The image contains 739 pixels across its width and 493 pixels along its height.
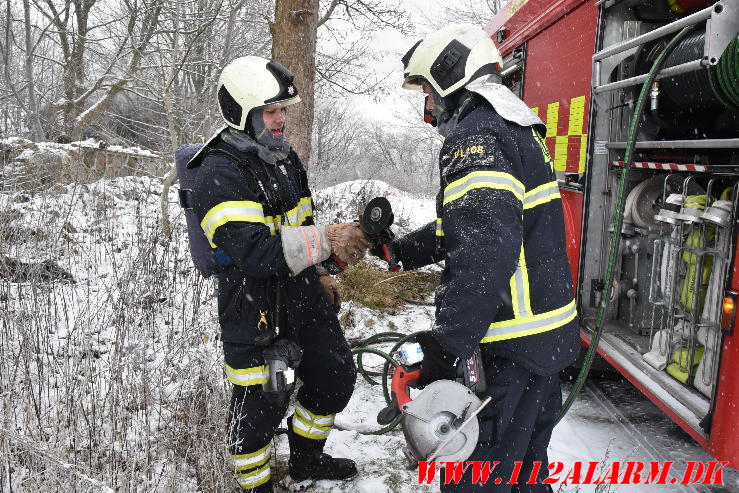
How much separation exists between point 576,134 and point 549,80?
731mm

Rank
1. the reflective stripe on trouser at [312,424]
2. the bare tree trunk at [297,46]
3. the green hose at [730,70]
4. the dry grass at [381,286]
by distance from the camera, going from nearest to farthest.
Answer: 1. the green hose at [730,70]
2. the reflective stripe on trouser at [312,424]
3. the bare tree trunk at [297,46]
4. the dry grass at [381,286]

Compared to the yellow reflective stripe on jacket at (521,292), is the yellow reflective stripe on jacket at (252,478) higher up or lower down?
lower down

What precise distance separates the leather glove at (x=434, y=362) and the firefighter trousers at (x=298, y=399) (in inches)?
37.0

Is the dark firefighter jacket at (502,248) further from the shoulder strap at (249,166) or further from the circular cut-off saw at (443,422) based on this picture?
the shoulder strap at (249,166)

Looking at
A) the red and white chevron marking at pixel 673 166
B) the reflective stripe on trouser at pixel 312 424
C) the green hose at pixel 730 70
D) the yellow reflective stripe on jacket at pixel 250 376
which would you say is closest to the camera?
the green hose at pixel 730 70

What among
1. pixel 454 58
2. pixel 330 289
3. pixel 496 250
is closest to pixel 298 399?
pixel 330 289

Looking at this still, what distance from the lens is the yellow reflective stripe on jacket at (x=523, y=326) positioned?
183 cm

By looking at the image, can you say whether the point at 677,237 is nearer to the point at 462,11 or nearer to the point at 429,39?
the point at 429,39

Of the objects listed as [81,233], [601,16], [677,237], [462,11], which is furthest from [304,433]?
[462,11]

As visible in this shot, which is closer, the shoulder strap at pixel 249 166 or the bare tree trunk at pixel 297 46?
the shoulder strap at pixel 249 166

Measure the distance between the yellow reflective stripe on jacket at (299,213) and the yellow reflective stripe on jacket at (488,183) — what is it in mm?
1089

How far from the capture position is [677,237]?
9.50 feet

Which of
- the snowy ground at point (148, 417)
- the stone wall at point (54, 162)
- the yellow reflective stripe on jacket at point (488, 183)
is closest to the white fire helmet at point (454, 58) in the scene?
the yellow reflective stripe on jacket at point (488, 183)

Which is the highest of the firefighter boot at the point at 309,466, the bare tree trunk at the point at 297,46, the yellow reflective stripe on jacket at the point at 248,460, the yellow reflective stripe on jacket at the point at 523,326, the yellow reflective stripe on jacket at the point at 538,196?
the bare tree trunk at the point at 297,46
